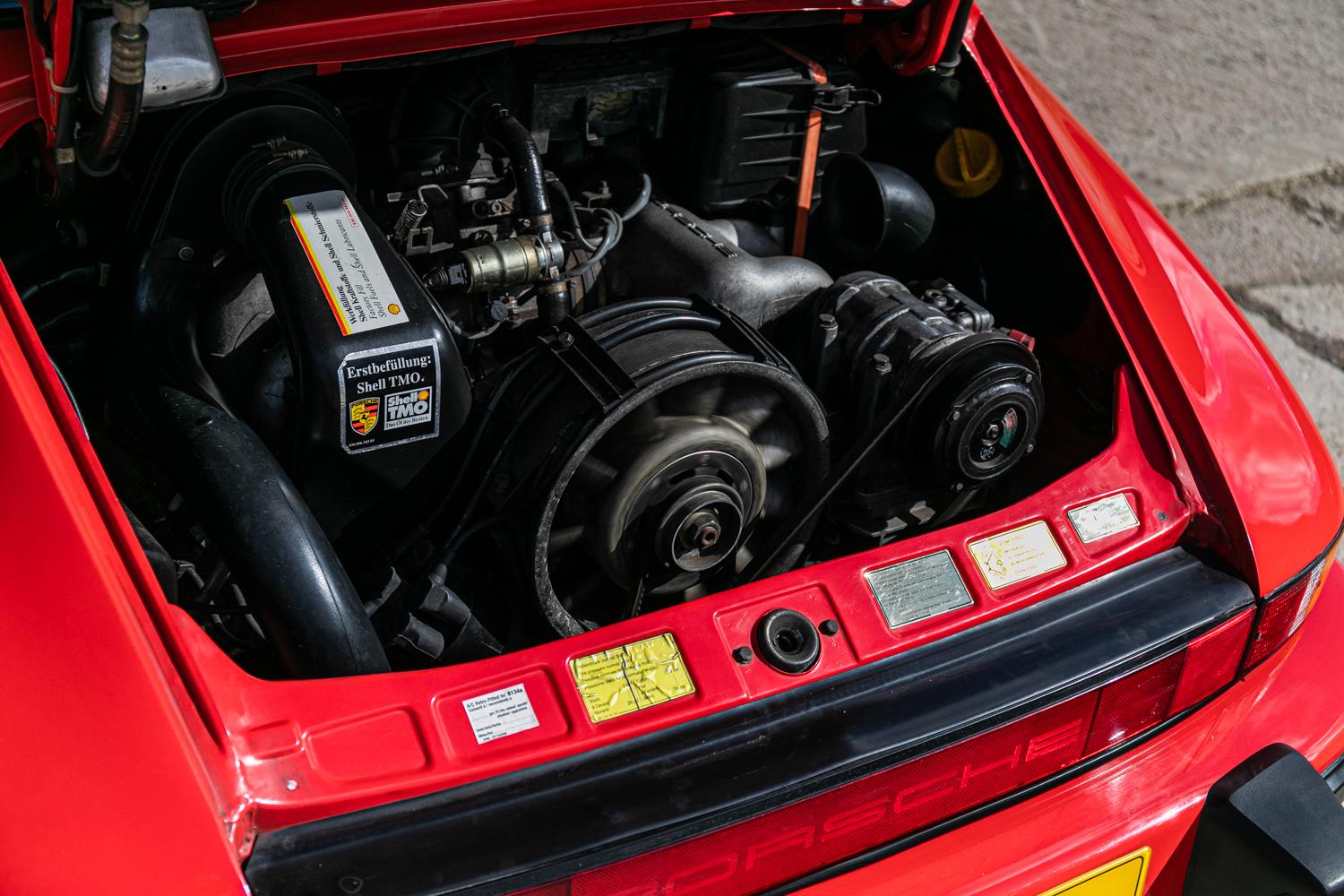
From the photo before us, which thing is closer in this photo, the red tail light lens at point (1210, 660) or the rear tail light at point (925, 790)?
the rear tail light at point (925, 790)

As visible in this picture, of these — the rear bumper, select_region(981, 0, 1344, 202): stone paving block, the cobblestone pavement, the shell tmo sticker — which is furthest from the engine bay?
select_region(981, 0, 1344, 202): stone paving block

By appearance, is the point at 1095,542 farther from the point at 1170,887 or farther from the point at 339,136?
the point at 339,136

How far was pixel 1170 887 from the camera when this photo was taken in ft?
5.32

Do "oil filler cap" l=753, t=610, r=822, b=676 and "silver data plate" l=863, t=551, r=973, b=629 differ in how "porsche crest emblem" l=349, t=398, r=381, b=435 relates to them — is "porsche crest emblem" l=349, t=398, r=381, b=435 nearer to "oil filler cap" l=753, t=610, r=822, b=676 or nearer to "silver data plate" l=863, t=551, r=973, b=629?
"oil filler cap" l=753, t=610, r=822, b=676

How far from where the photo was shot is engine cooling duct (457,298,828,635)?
1.60m

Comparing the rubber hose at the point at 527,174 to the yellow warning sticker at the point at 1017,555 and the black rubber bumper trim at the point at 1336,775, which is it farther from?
the black rubber bumper trim at the point at 1336,775

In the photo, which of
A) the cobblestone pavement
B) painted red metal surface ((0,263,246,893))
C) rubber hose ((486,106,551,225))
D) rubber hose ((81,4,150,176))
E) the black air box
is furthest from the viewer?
the cobblestone pavement

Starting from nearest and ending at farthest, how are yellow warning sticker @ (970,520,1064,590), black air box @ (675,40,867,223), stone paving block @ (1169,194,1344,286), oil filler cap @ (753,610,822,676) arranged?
1. oil filler cap @ (753,610,822,676)
2. yellow warning sticker @ (970,520,1064,590)
3. black air box @ (675,40,867,223)
4. stone paving block @ (1169,194,1344,286)

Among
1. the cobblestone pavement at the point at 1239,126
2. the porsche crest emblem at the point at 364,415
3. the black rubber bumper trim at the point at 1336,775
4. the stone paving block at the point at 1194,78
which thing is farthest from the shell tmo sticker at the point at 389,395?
the stone paving block at the point at 1194,78

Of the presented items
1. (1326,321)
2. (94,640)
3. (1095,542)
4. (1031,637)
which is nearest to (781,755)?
(1031,637)

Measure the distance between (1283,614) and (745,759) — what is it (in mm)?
839

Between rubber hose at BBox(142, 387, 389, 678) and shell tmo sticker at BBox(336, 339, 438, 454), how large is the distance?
111 millimetres

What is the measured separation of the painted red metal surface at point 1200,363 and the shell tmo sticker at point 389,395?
1027 millimetres

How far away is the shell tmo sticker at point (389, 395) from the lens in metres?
1.48
